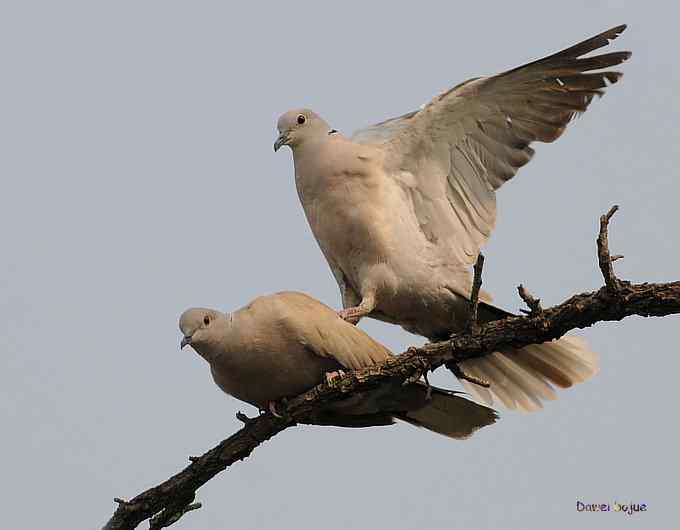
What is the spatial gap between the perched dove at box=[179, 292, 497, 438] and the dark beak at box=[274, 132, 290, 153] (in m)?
1.60

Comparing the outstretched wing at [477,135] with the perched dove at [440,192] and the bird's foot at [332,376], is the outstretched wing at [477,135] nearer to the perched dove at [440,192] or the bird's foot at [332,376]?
the perched dove at [440,192]

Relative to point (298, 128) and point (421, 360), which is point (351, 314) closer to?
point (298, 128)

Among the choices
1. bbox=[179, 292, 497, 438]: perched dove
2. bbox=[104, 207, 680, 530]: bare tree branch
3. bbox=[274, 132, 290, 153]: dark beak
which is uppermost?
bbox=[274, 132, 290, 153]: dark beak

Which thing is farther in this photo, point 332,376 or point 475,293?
point 332,376

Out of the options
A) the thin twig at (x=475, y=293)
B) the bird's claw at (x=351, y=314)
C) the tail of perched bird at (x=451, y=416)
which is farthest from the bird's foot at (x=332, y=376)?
the bird's claw at (x=351, y=314)

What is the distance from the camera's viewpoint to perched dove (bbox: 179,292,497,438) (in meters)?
6.22

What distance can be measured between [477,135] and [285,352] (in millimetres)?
2309

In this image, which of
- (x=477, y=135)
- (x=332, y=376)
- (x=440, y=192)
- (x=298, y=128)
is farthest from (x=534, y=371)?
(x=298, y=128)

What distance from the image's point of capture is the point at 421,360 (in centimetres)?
577

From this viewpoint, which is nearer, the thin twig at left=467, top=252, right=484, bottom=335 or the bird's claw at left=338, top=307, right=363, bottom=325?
the thin twig at left=467, top=252, right=484, bottom=335

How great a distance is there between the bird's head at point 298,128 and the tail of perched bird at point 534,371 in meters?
1.77

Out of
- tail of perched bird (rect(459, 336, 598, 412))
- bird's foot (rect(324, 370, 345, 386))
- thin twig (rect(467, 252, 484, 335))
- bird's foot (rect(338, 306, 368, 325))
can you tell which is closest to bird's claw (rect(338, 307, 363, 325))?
bird's foot (rect(338, 306, 368, 325))

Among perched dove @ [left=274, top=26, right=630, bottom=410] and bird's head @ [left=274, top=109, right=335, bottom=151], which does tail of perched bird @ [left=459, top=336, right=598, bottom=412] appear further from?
bird's head @ [left=274, top=109, right=335, bottom=151]

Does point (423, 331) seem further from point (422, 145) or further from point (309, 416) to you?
point (309, 416)
